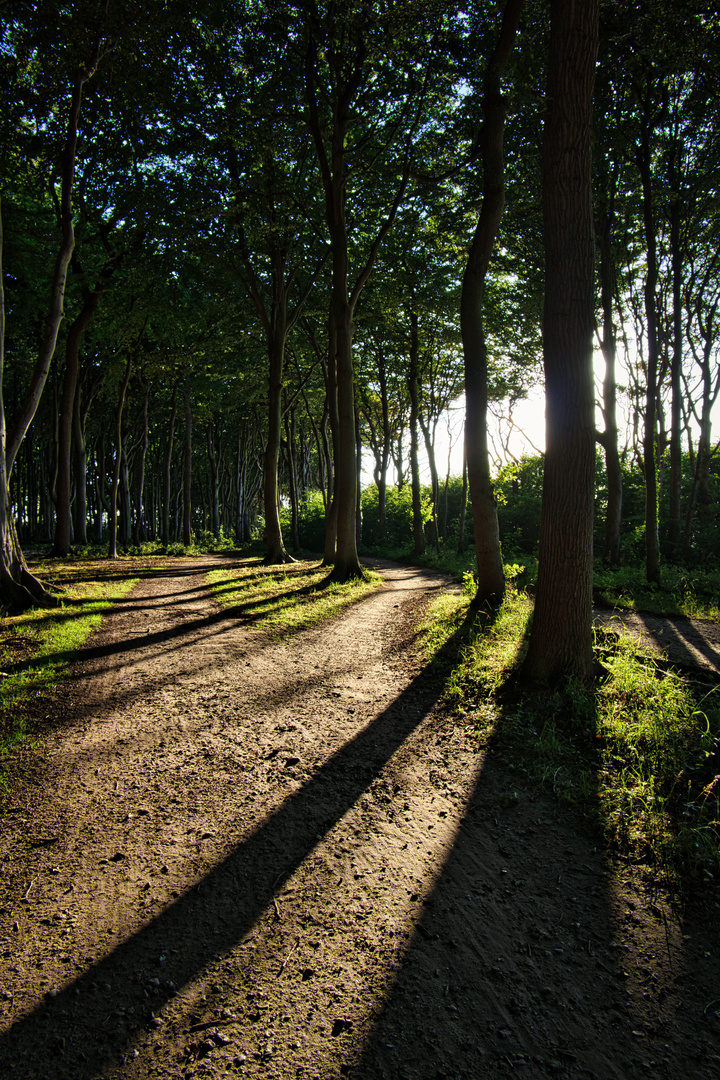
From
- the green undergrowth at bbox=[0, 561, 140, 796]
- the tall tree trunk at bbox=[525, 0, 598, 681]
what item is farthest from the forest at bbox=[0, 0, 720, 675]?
the green undergrowth at bbox=[0, 561, 140, 796]

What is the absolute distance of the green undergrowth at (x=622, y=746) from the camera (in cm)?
299

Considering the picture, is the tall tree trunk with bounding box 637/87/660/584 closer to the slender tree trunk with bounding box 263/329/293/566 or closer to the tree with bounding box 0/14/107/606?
the slender tree trunk with bounding box 263/329/293/566

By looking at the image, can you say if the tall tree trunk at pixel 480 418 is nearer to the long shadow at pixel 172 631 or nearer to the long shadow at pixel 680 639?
the long shadow at pixel 680 639

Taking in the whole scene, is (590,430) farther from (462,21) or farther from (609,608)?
(462,21)

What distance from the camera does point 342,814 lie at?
336 cm

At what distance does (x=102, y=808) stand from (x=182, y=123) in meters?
15.5

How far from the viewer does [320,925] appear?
244cm

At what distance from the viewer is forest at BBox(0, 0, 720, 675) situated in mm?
7332

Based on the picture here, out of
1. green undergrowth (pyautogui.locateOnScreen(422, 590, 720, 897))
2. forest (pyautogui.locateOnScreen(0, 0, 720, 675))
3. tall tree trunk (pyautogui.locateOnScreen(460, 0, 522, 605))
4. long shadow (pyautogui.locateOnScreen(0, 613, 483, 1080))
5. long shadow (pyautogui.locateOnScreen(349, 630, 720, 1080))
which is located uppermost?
forest (pyautogui.locateOnScreen(0, 0, 720, 675))

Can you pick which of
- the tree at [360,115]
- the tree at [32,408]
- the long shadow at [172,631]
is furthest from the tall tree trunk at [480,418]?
the tree at [32,408]

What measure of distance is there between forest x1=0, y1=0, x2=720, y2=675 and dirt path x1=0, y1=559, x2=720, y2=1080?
233 cm

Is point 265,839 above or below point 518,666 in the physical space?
below

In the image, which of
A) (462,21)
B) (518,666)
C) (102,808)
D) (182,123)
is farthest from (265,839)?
(182,123)

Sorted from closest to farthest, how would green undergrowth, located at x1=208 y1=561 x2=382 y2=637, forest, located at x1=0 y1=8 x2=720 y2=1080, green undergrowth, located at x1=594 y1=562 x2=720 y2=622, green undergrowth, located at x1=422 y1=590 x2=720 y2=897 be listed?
forest, located at x1=0 y1=8 x2=720 y2=1080
green undergrowth, located at x1=422 y1=590 x2=720 y2=897
green undergrowth, located at x1=208 y1=561 x2=382 y2=637
green undergrowth, located at x1=594 y1=562 x2=720 y2=622
